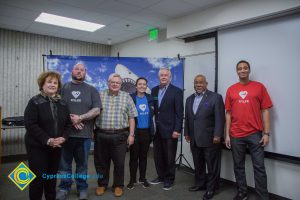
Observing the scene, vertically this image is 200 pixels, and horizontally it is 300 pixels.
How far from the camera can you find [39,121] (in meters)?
1.98

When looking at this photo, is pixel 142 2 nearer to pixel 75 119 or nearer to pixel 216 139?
pixel 75 119

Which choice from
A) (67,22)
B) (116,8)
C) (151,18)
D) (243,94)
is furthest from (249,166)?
(67,22)

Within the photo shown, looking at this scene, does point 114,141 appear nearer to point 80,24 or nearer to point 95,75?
point 95,75

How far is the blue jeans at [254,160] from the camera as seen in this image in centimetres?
247

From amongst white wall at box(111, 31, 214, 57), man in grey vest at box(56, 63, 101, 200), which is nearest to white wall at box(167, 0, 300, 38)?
white wall at box(111, 31, 214, 57)

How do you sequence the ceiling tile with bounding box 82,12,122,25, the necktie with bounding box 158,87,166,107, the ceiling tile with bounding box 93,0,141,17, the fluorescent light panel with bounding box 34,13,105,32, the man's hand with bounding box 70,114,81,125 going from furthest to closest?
the fluorescent light panel with bounding box 34,13,105,32 → the ceiling tile with bounding box 82,12,122,25 → the ceiling tile with bounding box 93,0,141,17 → the necktie with bounding box 158,87,166,107 → the man's hand with bounding box 70,114,81,125

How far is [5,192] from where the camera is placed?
281 cm

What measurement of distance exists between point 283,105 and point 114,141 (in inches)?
78.3

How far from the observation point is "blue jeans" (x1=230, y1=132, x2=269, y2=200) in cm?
247

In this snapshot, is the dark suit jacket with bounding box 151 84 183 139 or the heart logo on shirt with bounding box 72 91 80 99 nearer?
the heart logo on shirt with bounding box 72 91 80 99

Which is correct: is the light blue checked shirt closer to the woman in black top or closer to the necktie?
the woman in black top

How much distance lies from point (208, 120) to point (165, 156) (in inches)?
31.9

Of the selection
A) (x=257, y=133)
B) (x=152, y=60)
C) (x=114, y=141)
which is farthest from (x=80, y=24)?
(x=257, y=133)

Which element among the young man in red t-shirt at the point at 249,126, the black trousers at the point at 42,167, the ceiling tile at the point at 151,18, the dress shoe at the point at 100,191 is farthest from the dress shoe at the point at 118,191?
the ceiling tile at the point at 151,18
